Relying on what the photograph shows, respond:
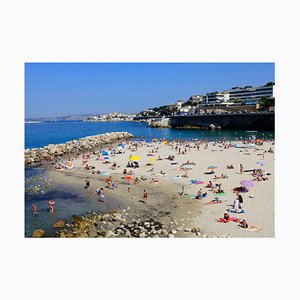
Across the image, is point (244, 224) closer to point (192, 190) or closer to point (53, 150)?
point (192, 190)

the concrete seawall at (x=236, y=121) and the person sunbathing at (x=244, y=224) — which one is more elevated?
the concrete seawall at (x=236, y=121)

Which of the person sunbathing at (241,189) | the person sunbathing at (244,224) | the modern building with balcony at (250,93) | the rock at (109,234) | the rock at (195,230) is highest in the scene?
the modern building with balcony at (250,93)

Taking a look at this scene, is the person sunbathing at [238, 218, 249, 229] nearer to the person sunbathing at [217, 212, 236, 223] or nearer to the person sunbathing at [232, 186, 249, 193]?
the person sunbathing at [217, 212, 236, 223]

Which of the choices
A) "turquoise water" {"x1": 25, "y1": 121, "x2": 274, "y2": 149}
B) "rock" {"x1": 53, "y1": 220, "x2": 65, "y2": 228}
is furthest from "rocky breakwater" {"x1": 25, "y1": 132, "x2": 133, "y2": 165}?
"rock" {"x1": 53, "y1": 220, "x2": 65, "y2": 228}

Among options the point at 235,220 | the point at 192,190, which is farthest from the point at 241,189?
the point at 235,220

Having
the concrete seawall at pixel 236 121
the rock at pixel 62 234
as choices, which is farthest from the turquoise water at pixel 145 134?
the rock at pixel 62 234

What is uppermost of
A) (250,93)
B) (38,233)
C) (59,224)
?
(250,93)

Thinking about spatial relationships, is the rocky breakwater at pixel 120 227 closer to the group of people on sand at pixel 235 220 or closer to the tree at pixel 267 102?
the group of people on sand at pixel 235 220
